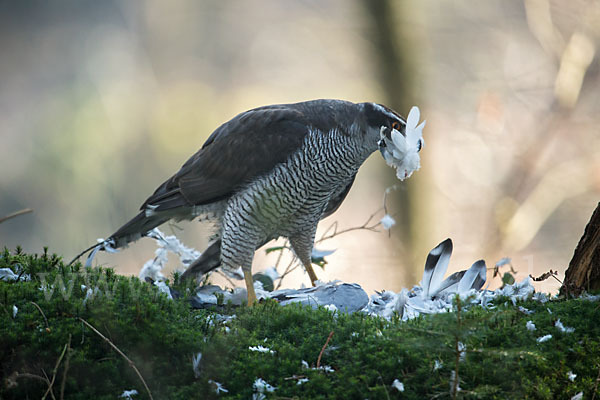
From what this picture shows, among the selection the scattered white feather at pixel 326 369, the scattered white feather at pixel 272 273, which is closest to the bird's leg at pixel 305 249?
the scattered white feather at pixel 272 273

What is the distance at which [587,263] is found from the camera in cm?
290

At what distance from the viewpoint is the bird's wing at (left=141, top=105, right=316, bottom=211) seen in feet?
12.6

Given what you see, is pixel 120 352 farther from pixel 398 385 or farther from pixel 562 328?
pixel 562 328

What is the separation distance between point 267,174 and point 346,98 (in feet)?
13.8

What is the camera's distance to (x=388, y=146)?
367 cm

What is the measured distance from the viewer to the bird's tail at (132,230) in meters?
4.03

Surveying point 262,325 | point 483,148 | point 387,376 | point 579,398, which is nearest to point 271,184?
point 262,325

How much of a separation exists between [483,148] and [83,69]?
601cm

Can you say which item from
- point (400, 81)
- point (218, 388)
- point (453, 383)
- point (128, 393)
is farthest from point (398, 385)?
point (400, 81)

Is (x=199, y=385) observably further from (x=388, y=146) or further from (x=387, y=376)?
(x=388, y=146)

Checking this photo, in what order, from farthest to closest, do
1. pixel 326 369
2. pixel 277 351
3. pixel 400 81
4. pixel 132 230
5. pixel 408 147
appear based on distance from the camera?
1. pixel 400 81
2. pixel 132 230
3. pixel 408 147
4. pixel 277 351
5. pixel 326 369

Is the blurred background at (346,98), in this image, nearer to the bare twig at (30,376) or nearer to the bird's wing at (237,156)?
the bird's wing at (237,156)

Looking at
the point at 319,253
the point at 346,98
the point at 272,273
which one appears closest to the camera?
the point at 272,273

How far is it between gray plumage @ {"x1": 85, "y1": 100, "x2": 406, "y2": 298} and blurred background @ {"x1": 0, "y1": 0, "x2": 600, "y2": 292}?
2.00 metres
